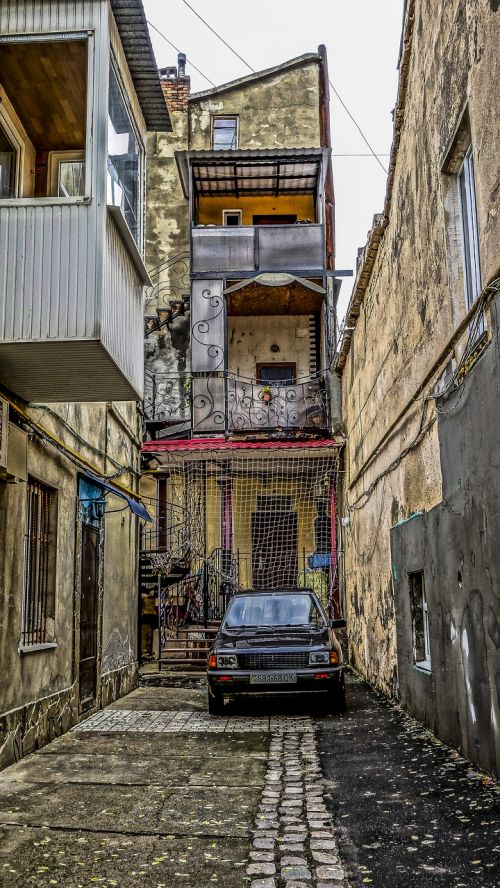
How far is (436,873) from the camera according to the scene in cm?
401

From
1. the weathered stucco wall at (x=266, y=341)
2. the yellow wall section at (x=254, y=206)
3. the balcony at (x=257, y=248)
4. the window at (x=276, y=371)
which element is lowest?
the window at (x=276, y=371)

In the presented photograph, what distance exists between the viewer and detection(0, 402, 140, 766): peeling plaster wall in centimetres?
737

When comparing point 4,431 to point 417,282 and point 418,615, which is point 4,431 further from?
point 418,615

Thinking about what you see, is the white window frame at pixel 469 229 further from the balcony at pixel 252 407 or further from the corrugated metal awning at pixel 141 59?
the balcony at pixel 252 407

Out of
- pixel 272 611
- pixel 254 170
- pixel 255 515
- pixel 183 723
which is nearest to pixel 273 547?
pixel 255 515

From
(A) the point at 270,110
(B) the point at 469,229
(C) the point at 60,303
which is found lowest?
(C) the point at 60,303

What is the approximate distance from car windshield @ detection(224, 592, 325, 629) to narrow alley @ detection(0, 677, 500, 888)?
2.39 meters

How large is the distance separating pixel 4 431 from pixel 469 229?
170 inches

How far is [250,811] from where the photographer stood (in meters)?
5.37

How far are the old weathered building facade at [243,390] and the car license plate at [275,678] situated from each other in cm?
583

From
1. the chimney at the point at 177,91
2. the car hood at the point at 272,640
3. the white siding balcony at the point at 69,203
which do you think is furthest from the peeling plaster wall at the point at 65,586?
the chimney at the point at 177,91

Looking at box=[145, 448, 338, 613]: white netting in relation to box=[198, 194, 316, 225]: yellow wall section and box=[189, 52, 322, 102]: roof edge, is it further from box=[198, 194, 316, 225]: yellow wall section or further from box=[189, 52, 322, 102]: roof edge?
box=[189, 52, 322, 102]: roof edge

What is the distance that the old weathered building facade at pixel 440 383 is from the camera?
568cm

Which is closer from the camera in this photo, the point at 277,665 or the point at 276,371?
the point at 277,665
